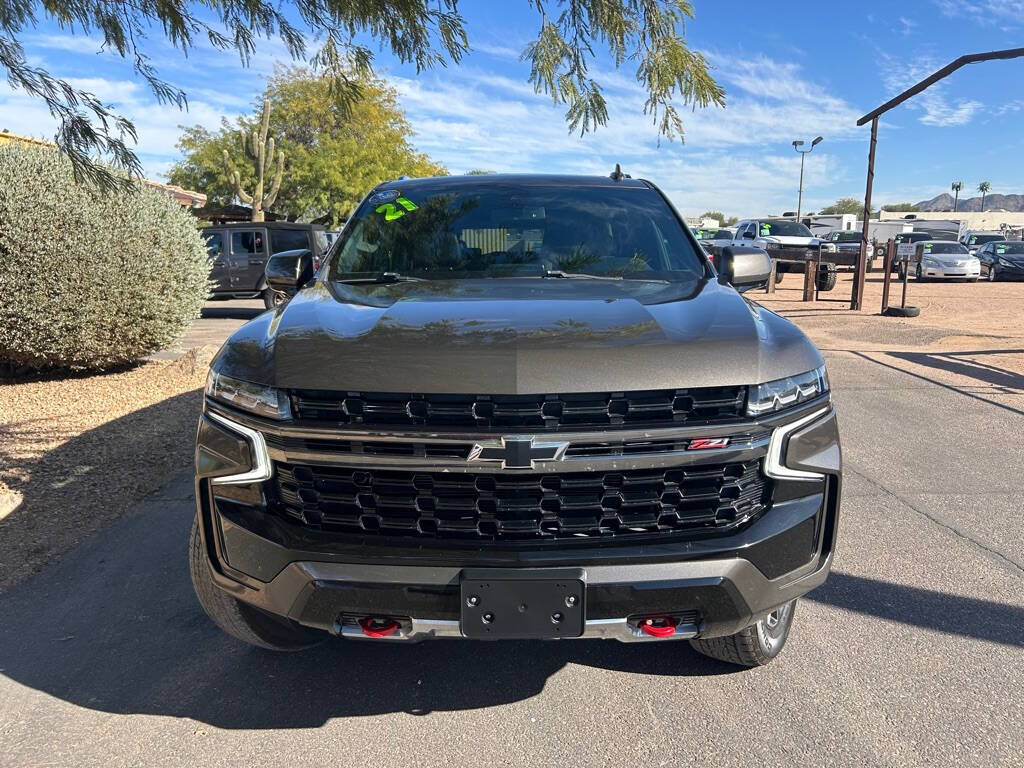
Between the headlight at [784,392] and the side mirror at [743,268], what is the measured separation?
1161 millimetres

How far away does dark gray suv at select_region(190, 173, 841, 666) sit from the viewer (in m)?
2.23

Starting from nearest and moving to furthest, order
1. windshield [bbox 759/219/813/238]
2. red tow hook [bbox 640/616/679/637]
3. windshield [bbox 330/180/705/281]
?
red tow hook [bbox 640/616/679/637] < windshield [bbox 330/180/705/281] < windshield [bbox 759/219/813/238]

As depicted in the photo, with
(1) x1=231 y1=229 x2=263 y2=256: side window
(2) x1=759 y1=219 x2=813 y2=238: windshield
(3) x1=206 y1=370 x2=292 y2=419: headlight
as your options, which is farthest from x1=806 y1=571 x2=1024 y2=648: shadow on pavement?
(2) x1=759 y1=219 x2=813 y2=238: windshield

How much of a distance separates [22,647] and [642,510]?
2608 millimetres

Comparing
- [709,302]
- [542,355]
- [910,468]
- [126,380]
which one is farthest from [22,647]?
[126,380]

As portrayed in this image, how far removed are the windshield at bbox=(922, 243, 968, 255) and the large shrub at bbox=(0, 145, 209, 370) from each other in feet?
93.0

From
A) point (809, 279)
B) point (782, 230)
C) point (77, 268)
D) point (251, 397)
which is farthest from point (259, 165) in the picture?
point (251, 397)

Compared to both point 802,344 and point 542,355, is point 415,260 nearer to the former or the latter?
point 542,355

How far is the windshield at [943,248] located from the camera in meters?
29.5

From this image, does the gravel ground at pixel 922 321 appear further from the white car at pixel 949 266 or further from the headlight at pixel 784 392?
the headlight at pixel 784 392

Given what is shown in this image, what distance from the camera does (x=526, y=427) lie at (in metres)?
2.24

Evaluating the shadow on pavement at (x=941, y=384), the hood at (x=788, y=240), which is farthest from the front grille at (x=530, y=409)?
the hood at (x=788, y=240)

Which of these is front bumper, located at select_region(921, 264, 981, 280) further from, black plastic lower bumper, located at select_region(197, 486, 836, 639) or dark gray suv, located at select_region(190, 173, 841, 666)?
black plastic lower bumper, located at select_region(197, 486, 836, 639)

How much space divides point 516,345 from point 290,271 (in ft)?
6.33
